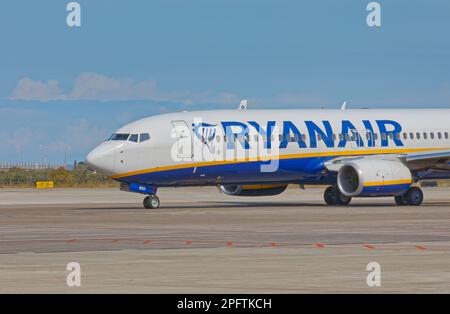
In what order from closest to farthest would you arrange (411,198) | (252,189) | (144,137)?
(144,137), (411,198), (252,189)

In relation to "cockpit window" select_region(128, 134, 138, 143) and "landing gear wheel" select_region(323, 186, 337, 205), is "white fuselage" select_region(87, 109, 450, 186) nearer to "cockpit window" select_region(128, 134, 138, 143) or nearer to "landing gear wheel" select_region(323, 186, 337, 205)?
"cockpit window" select_region(128, 134, 138, 143)

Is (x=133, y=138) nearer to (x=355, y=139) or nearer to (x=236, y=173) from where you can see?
(x=236, y=173)

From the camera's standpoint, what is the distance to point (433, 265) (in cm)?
2289

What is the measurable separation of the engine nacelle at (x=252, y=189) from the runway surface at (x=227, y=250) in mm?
8375

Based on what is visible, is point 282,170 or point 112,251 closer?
point 112,251

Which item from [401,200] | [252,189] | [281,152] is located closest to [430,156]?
[401,200]

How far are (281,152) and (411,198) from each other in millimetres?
6432

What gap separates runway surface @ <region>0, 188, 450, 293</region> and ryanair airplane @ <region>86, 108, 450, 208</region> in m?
3.15

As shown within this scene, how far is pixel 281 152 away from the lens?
53.1 metres

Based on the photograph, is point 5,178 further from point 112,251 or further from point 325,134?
point 112,251

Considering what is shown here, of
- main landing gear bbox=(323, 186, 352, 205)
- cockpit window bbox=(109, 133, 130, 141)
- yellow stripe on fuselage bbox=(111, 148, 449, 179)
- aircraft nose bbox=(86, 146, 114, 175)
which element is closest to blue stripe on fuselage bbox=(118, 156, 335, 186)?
yellow stripe on fuselage bbox=(111, 148, 449, 179)

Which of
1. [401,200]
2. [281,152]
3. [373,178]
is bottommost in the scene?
[401,200]
